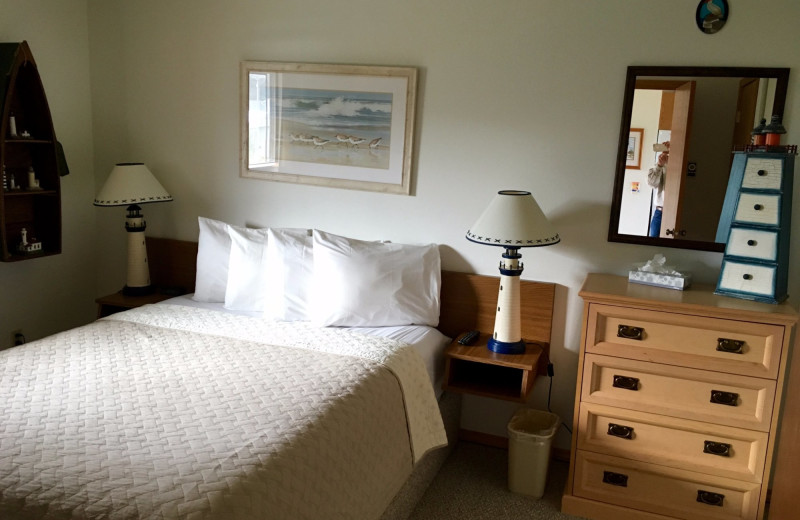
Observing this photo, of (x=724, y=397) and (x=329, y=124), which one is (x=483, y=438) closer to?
(x=724, y=397)

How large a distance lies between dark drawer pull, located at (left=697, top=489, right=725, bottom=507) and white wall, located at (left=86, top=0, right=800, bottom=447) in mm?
694

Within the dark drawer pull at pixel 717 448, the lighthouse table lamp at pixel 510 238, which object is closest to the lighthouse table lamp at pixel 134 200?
the lighthouse table lamp at pixel 510 238

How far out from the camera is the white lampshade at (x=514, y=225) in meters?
2.69

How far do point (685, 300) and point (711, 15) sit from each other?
117 centimetres

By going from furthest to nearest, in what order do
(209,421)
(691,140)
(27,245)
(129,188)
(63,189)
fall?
(63,189), (129,188), (27,245), (691,140), (209,421)

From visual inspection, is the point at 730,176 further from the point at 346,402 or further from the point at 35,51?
the point at 35,51

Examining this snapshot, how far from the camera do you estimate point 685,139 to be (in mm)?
2754

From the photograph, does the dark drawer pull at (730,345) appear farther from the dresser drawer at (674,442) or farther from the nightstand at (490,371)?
the nightstand at (490,371)

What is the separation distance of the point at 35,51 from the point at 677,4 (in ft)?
10.1

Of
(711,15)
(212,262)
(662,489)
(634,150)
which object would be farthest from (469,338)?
(711,15)

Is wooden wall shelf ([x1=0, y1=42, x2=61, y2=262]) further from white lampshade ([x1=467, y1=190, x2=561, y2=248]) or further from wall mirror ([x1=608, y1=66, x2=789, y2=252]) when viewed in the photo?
wall mirror ([x1=608, y1=66, x2=789, y2=252])

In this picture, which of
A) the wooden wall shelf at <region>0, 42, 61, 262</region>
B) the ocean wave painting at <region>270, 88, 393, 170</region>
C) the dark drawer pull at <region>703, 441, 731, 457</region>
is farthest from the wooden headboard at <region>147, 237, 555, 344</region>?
the wooden wall shelf at <region>0, 42, 61, 262</region>

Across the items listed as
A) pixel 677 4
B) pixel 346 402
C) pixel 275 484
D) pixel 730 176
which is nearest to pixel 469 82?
pixel 677 4

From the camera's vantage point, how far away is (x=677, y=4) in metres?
2.68
